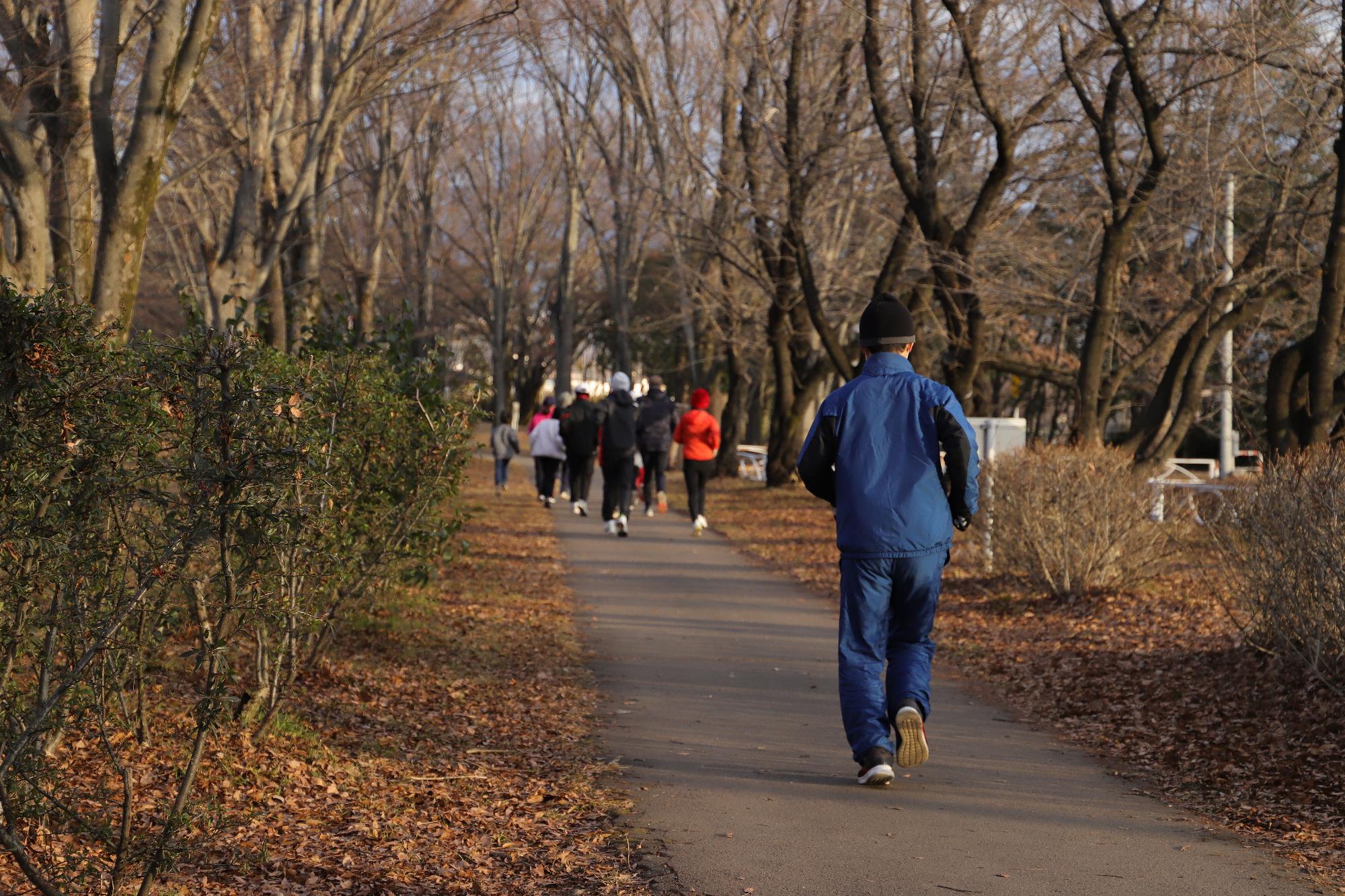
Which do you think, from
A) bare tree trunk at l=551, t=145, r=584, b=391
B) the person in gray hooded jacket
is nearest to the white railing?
bare tree trunk at l=551, t=145, r=584, b=391

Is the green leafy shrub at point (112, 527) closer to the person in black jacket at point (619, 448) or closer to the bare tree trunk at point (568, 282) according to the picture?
the person in black jacket at point (619, 448)

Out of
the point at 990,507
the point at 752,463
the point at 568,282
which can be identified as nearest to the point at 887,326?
the point at 990,507

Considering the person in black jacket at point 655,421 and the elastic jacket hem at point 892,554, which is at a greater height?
the person in black jacket at point 655,421

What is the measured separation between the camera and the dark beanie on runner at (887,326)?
601 cm

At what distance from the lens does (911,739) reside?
5652 mm

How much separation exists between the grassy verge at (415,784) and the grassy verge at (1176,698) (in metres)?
2.43

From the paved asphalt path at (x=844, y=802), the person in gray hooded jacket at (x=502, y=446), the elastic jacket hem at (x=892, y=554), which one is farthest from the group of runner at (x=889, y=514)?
the person in gray hooded jacket at (x=502, y=446)

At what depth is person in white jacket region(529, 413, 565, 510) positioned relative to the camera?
2058 cm

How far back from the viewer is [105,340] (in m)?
4.53

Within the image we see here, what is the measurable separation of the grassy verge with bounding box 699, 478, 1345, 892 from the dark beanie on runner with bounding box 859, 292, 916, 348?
2147mm

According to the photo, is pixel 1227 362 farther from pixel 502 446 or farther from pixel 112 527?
pixel 112 527

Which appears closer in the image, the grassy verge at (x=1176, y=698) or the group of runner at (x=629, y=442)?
the grassy verge at (x=1176, y=698)

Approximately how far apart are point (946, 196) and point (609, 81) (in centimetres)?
1074

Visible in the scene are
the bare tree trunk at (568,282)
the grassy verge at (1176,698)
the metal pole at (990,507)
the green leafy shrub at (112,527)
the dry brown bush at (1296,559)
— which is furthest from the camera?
the bare tree trunk at (568,282)
